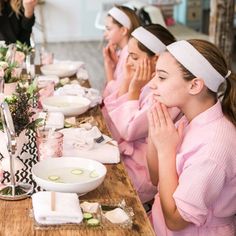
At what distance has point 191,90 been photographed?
5.68ft

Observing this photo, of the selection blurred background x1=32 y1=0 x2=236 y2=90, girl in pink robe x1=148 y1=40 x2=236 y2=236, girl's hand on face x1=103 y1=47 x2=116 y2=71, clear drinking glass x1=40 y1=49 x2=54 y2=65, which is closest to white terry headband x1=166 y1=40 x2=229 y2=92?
girl in pink robe x1=148 y1=40 x2=236 y2=236

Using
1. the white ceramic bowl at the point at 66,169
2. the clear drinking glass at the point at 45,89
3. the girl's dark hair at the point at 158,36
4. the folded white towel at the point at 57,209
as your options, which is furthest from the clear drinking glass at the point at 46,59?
the folded white towel at the point at 57,209

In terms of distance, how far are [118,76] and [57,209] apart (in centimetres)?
199

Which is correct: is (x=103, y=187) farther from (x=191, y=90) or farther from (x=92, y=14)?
(x=92, y=14)

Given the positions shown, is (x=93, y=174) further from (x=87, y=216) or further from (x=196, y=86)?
(x=196, y=86)

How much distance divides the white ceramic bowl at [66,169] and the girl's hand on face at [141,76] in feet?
2.73

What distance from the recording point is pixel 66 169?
1.75 m

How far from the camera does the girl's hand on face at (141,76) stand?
2529mm

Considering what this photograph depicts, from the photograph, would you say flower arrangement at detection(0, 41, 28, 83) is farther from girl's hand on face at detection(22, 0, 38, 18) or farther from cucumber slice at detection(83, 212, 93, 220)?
cucumber slice at detection(83, 212, 93, 220)

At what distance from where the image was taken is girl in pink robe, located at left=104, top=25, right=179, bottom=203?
240 cm

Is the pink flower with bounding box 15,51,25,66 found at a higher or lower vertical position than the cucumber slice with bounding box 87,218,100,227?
lower

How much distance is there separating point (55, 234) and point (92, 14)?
8.04 meters

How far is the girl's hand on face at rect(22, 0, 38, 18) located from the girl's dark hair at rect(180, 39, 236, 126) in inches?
76.1

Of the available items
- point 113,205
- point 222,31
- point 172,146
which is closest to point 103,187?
point 113,205
